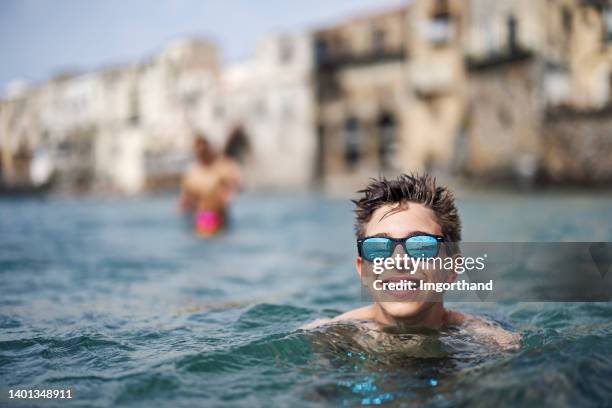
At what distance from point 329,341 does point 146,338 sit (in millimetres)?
1122

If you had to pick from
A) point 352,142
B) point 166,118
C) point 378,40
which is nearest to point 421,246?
point 352,142

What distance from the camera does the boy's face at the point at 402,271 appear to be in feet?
9.02

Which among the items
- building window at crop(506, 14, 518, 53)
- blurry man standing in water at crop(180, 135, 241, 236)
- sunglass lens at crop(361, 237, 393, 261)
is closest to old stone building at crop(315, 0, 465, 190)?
building window at crop(506, 14, 518, 53)

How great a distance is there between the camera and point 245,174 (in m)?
36.4

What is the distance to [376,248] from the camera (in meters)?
2.80

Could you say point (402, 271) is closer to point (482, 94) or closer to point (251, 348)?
point (251, 348)

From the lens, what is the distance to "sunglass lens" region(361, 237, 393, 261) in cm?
275

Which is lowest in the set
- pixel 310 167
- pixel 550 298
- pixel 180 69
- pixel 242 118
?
pixel 550 298

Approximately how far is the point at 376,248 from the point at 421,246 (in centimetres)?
21

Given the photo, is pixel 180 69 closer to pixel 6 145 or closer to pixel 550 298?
pixel 6 145

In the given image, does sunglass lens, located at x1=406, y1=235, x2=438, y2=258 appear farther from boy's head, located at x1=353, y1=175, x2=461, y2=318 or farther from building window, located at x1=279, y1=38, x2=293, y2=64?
building window, located at x1=279, y1=38, x2=293, y2=64

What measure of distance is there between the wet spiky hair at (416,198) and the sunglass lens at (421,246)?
7.9 inches

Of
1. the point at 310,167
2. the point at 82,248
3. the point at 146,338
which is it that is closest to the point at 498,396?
the point at 146,338

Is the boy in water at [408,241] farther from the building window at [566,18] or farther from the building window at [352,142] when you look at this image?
the building window at [352,142]
